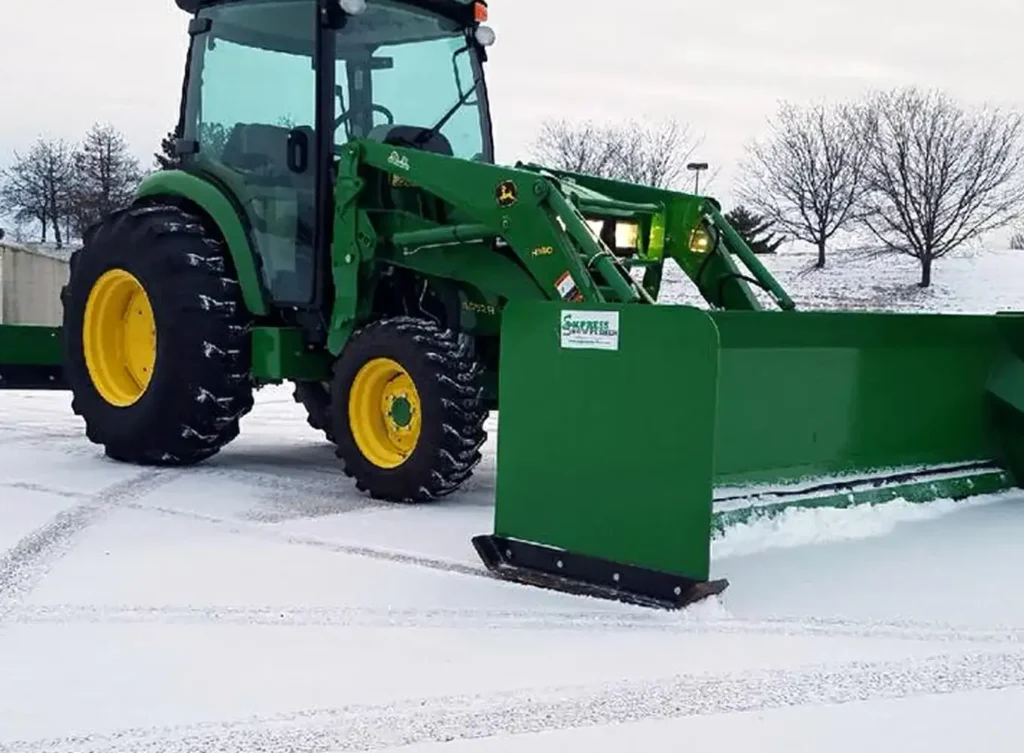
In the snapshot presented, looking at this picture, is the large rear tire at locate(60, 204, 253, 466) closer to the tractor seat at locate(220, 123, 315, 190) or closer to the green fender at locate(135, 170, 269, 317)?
the green fender at locate(135, 170, 269, 317)

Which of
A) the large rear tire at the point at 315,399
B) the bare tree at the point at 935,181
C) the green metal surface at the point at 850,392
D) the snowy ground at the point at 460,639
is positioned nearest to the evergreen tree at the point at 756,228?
the bare tree at the point at 935,181

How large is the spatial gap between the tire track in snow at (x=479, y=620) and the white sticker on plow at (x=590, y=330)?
0.91 metres

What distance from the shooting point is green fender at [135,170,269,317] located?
667 cm

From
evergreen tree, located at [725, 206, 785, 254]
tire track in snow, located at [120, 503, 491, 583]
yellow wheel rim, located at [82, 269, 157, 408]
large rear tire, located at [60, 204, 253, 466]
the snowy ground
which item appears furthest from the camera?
evergreen tree, located at [725, 206, 785, 254]

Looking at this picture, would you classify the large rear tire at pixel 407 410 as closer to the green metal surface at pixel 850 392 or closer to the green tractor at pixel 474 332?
the green tractor at pixel 474 332

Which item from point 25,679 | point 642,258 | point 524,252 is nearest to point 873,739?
point 25,679

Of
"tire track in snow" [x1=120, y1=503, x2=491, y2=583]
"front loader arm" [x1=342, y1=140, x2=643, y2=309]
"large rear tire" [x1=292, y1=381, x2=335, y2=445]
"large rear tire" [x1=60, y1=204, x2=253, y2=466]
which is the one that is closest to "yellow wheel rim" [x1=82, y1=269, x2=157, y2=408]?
"large rear tire" [x1=60, y1=204, x2=253, y2=466]

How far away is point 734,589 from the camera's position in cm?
426

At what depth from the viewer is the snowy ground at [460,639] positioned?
2.99m

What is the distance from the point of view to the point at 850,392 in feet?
18.2

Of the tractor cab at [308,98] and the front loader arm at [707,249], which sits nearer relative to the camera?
the front loader arm at [707,249]

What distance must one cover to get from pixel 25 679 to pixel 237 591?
38.5 inches

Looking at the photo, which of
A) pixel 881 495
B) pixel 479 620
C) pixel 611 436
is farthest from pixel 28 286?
pixel 479 620

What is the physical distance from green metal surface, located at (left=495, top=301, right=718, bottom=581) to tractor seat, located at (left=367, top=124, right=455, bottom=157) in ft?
7.56
